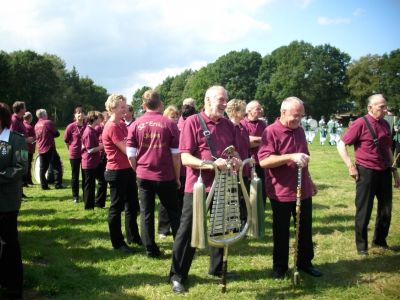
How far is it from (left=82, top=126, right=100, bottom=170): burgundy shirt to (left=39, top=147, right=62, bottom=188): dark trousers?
3.21m

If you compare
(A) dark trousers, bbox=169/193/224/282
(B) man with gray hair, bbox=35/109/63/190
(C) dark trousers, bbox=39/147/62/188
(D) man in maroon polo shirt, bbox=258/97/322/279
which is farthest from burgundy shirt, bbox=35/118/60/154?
(D) man in maroon polo shirt, bbox=258/97/322/279

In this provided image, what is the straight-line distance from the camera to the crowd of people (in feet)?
14.6

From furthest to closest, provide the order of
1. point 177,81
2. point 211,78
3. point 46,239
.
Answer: point 177,81 → point 211,78 → point 46,239

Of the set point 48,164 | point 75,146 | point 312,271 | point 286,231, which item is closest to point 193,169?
point 286,231

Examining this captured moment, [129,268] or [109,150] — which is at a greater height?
[109,150]

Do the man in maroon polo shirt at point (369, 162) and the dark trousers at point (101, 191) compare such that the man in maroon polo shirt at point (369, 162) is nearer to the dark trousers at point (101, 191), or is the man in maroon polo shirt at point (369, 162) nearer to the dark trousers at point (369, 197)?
the dark trousers at point (369, 197)

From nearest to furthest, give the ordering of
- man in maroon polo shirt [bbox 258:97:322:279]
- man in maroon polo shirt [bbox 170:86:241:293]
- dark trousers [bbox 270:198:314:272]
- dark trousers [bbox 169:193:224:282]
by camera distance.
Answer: man in maroon polo shirt [bbox 170:86:241:293] < dark trousers [bbox 169:193:224:282] < man in maroon polo shirt [bbox 258:97:322:279] < dark trousers [bbox 270:198:314:272]

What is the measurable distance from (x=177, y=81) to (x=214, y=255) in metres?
105

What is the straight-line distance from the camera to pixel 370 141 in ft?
19.3

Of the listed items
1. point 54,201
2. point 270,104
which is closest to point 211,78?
point 270,104

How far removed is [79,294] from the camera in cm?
475

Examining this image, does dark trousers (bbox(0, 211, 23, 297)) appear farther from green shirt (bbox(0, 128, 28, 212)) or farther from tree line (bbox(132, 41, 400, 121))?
tree line (bbox(132, 41, 400, 121))

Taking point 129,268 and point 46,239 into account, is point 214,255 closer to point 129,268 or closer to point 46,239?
point 129,268

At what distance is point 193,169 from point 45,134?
27.6ft
